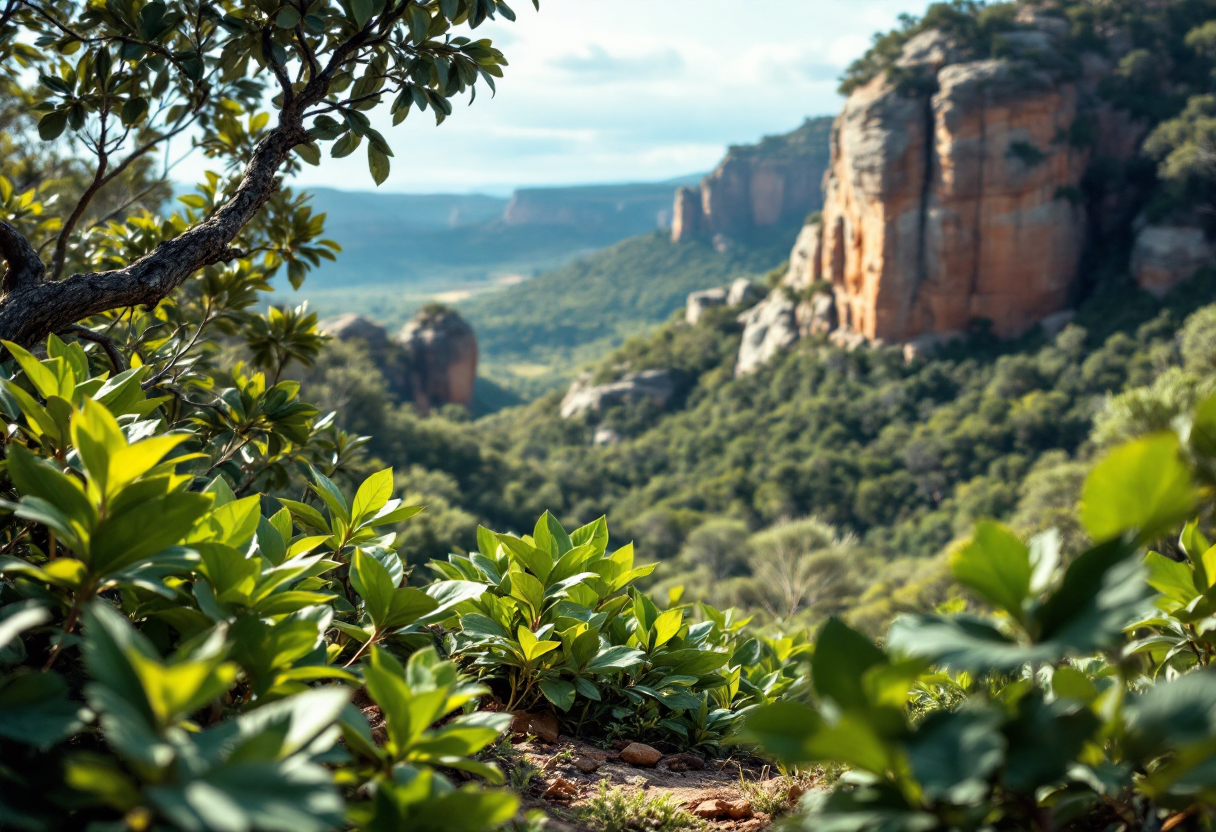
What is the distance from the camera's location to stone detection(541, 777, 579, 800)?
133 centimetres

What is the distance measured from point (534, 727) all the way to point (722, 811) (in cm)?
44

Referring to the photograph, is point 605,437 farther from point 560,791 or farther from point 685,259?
point 685,259

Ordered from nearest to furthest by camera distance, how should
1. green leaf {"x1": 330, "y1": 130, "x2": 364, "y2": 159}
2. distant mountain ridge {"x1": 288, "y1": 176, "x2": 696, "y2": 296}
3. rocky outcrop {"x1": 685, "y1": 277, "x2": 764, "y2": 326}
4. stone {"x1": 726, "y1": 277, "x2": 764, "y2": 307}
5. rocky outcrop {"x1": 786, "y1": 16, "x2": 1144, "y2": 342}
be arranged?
green leaf {"x1": 330, "y1": 130, "x2": 364, "y2": 159} < rocky outcrop {"x1": 786, "y1": 16, "x2": 1144, "y2": 342} < stone {"x1": 726, "y1": 277, "x2": 764, "y2": 307} < rocky outcrop {"x1": 685, "y1": 277, "x2": 764, "y2": 326} < distant mountain ridge {"x1": 288, "y1": 176, "x2": 696, "y2": 296}

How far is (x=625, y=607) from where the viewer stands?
77.3 inches

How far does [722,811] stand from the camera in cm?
136

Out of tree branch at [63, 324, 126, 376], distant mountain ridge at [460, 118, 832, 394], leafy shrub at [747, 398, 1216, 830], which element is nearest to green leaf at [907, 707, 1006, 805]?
leafy shrub at [747, 398, 1216, 830]

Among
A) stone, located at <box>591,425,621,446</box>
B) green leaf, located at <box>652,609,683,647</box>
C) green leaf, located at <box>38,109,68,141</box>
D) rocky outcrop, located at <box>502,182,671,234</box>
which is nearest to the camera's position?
green leaf, located at <box>652,609,683,647</box>

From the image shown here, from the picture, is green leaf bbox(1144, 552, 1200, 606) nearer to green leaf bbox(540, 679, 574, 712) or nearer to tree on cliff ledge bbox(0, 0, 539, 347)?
green leaf bbox(540, 679, 574, 712)

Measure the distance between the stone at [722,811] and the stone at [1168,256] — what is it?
1335 inches

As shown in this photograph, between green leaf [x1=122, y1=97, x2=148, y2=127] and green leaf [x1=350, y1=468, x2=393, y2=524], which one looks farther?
green leaf [x1=122, y1=97, x2=148, y2=127]

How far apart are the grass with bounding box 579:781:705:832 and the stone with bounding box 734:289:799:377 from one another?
3823 cm

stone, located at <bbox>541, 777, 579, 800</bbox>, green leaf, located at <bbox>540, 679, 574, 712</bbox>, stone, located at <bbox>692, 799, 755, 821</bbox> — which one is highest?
green leaf, located at <bbox>540, 679, 574, 712</bbox>

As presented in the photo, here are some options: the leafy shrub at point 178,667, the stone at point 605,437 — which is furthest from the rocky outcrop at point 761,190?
the leafy shrub at point 178,667

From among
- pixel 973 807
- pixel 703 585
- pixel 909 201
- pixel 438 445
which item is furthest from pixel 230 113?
pixel 909 201
